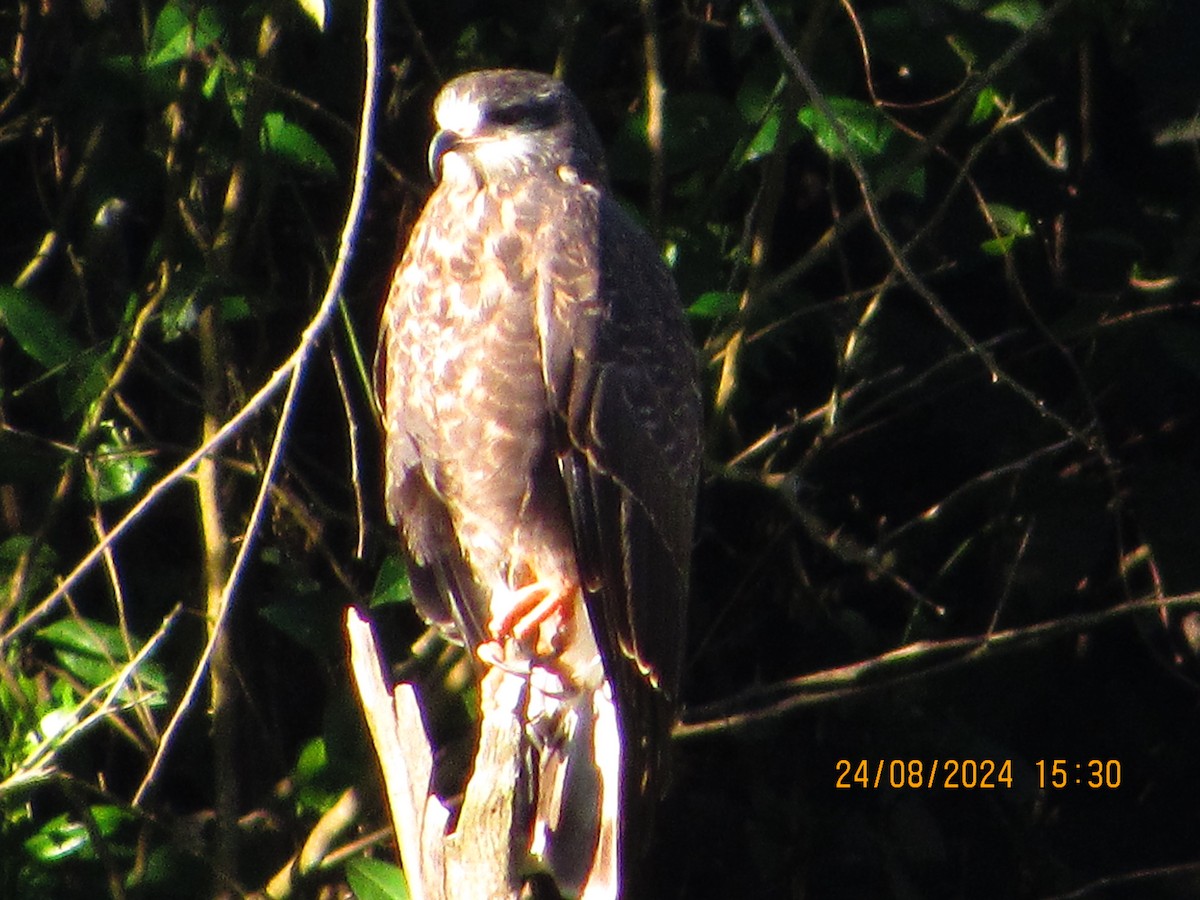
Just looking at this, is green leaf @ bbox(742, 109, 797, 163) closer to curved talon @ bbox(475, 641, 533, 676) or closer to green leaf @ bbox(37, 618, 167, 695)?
curved talon @ bbox(475, 641, 533, 676)

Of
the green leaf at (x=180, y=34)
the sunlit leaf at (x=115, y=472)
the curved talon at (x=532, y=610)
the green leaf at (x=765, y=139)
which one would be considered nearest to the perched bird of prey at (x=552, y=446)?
the curved talon at (x=532, y=610)

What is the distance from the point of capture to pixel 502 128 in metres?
3.03

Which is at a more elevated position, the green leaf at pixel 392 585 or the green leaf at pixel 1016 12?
the green leaf at pixel 1016 12

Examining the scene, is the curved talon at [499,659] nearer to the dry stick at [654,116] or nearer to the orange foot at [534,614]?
the orange foot at [534,614]

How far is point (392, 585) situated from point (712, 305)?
765 millimetres

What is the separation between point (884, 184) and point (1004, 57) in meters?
0.29

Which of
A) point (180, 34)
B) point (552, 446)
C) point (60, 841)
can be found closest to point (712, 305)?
point (552, 446)

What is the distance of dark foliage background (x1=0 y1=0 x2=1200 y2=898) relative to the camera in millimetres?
3182

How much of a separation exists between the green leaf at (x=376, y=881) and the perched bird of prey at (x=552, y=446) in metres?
0.42

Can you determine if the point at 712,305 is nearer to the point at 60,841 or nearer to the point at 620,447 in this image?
the point at 620,447

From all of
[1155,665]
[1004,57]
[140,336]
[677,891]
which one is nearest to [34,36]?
[140,336]

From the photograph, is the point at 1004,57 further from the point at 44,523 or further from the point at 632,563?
the point at 44,523

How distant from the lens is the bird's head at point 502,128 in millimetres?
3014
